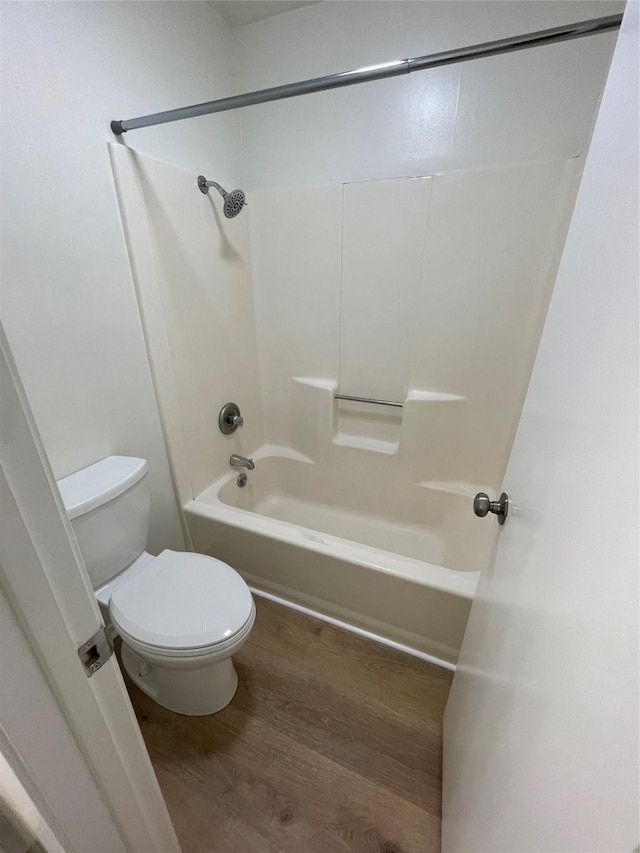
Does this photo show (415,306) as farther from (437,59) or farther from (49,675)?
(49,675)

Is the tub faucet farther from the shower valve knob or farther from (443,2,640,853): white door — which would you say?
(443,2,640,853): white door

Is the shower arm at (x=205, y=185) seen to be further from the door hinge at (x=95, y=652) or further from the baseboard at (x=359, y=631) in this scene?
the baseboard at (x=359, y=631)

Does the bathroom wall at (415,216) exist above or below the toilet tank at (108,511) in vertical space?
above

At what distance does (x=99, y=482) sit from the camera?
3.70 feet

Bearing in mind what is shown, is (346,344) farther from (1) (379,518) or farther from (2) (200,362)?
(1) (379,518)

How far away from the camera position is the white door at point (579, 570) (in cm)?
28

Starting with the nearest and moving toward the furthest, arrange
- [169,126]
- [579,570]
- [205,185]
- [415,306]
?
[579,570] < [169,126] < [205,185] < [415,306]

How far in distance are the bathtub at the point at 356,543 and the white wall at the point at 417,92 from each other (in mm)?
1446

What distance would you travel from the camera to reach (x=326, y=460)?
2.02 metres

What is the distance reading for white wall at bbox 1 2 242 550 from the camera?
902 mm

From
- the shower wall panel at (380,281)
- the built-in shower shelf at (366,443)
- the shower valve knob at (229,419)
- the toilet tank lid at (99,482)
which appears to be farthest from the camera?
the built-in shower shelf at (366,443)

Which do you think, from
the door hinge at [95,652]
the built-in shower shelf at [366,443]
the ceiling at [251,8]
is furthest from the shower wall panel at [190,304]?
the door hinge at [95,652]

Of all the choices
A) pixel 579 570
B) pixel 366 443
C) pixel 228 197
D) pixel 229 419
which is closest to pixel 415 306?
pixel 366 443

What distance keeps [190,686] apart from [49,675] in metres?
0.95
